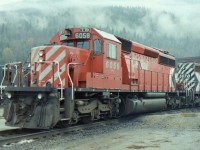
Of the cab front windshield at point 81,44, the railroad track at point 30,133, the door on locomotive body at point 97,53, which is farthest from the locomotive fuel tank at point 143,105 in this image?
the cab front windshield at point 81,44

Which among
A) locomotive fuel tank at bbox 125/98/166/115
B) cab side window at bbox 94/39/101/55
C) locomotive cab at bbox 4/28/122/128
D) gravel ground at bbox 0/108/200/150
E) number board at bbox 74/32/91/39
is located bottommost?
gravel ground at bbox 0/108/200/150

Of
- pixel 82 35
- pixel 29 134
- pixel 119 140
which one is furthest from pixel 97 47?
pixel 119 140

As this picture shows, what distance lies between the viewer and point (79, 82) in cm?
1137

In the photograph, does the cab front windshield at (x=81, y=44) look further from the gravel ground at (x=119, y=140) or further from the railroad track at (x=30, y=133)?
the gravel ground at (x=119, y=140)

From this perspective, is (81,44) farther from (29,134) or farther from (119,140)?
(119,140)

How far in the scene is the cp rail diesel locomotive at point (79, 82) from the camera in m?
9.91

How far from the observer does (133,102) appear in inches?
555

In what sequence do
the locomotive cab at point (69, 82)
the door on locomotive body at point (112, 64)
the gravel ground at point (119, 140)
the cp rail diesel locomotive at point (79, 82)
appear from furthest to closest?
the door on locomotive body at point (112, 64) → the cp rail diesel locomotive at point (79, 82) → the locomotive cab at point (69, 82) → the gravel ground at point (119, 140)

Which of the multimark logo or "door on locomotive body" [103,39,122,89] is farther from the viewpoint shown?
the multimark logo

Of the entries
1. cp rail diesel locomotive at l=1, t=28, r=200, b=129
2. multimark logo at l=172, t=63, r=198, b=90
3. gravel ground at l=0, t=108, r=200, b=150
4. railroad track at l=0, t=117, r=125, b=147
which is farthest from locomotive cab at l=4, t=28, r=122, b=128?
multimark logo at l=172, t=63, r=198, b=90

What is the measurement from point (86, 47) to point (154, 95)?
623 centimetres

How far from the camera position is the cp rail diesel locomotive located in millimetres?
9906

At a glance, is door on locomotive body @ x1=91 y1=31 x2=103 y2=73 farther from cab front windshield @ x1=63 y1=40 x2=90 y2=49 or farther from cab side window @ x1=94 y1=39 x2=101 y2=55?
cab front windshield @ x1=63 y1=40 x2=90 y2=49

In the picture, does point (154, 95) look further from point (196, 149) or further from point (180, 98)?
point (196, 149)
